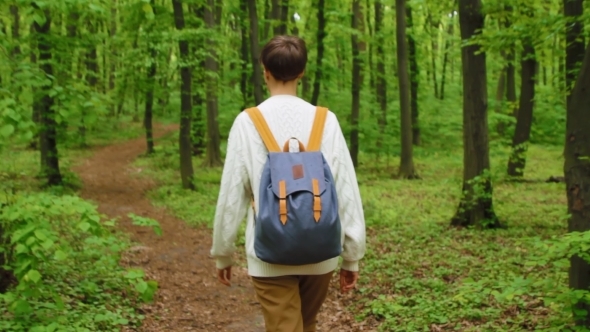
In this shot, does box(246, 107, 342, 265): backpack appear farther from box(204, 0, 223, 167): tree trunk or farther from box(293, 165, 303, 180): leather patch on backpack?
box(204, 0, 223, 167): tree trunk

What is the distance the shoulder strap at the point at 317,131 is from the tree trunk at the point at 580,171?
Answer: 8.56 feet

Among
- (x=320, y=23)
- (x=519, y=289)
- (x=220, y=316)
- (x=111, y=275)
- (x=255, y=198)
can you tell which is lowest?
(x=220, y=316)

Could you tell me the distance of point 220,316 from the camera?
6.89 meters

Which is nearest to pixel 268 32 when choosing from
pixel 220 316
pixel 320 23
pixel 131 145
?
pixel 320 23

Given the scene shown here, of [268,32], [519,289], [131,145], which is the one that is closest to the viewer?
[519,289]

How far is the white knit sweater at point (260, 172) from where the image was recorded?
2.66 m

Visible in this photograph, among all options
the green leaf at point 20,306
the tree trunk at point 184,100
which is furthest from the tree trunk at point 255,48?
the green leaf at point 20,306

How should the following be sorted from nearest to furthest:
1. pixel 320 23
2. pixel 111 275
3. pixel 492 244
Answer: pixel 111 275 < pixel 492 244 < pixel 320 23

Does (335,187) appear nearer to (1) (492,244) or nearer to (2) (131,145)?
(1) (492,244)

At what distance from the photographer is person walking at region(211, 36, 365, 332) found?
2504mm

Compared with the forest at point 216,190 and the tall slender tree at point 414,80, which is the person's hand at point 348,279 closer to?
the forest at point 216,190

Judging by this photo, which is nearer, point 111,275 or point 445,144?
point 111,275

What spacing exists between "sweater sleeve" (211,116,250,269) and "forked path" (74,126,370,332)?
3.36 metres

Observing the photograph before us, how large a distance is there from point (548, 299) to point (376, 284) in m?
3.32
